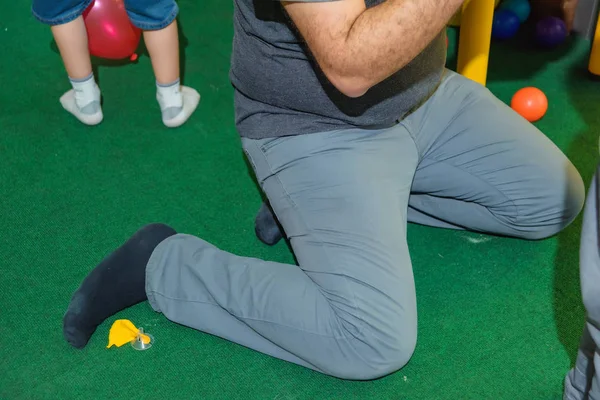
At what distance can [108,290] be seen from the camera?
1.30m

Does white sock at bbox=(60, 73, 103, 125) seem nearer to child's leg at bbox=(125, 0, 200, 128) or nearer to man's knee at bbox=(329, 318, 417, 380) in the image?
child's leg at bbox=(125, 0, 200, 128)

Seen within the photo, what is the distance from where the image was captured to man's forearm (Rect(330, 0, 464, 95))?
1.01 metres

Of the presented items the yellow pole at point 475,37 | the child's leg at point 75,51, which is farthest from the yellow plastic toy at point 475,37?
the child's leg at point 75,51

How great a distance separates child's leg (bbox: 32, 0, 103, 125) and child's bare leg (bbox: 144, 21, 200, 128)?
0.50 feet

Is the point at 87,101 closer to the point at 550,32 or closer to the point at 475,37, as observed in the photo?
the point at 475,37

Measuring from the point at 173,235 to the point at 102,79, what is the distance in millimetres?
775

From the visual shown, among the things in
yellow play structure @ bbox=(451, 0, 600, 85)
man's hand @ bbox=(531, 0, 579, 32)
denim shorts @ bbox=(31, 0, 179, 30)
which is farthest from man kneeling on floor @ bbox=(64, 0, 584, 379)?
man's hand @ bbox=(531, 0, 579, 32)

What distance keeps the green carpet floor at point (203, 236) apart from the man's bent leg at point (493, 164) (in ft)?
0.33

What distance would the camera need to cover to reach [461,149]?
1371 millimetres

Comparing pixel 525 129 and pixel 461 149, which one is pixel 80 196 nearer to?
pixel 461 149

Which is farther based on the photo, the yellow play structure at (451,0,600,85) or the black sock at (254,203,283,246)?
the yellow play structure at (451,0,600,85)

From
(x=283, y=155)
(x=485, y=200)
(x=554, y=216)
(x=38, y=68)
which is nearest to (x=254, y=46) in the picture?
(x=283, y=155)

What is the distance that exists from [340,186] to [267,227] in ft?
0.95

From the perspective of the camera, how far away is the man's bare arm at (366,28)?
1004mm
